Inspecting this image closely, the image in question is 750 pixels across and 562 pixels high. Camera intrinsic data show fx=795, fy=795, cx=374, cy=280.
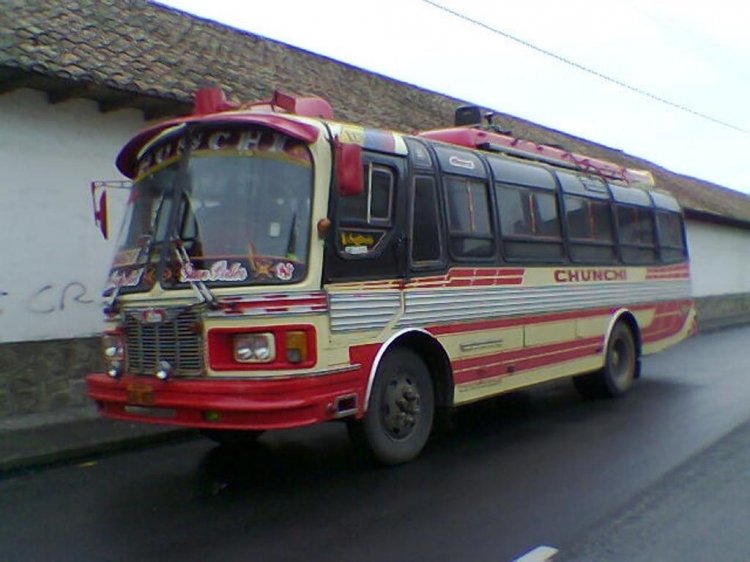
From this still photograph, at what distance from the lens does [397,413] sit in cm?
649

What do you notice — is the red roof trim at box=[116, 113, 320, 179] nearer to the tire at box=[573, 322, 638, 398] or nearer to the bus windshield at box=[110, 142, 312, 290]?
the bus windshield at box=[110, 142, 312, 290]

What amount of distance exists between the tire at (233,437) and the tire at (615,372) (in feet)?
14.8

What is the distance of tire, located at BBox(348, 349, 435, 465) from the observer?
20.6ft

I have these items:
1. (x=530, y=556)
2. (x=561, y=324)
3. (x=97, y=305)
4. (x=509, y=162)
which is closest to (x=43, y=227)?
(x=97, y=305)

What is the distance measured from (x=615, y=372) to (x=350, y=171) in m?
5.72

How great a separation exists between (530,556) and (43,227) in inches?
276

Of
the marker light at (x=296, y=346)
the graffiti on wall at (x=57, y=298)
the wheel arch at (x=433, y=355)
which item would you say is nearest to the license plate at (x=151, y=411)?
the marker light at (x=296, y=346)

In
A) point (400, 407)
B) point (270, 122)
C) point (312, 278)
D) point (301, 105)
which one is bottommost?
point (400, 407)

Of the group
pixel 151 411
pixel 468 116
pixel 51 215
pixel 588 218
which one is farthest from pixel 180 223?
pixel 588 218

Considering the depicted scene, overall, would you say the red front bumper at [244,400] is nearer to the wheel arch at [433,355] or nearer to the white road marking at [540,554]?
the wheel arch at [433,355]

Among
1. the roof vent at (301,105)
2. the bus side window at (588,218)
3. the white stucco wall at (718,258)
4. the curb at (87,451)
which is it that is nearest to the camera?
the roof vent at (301,105)

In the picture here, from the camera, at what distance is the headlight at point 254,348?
216 inches

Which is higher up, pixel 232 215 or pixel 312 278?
pixel 232 215

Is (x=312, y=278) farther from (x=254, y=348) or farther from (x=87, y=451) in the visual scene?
(x=87, y=451)
